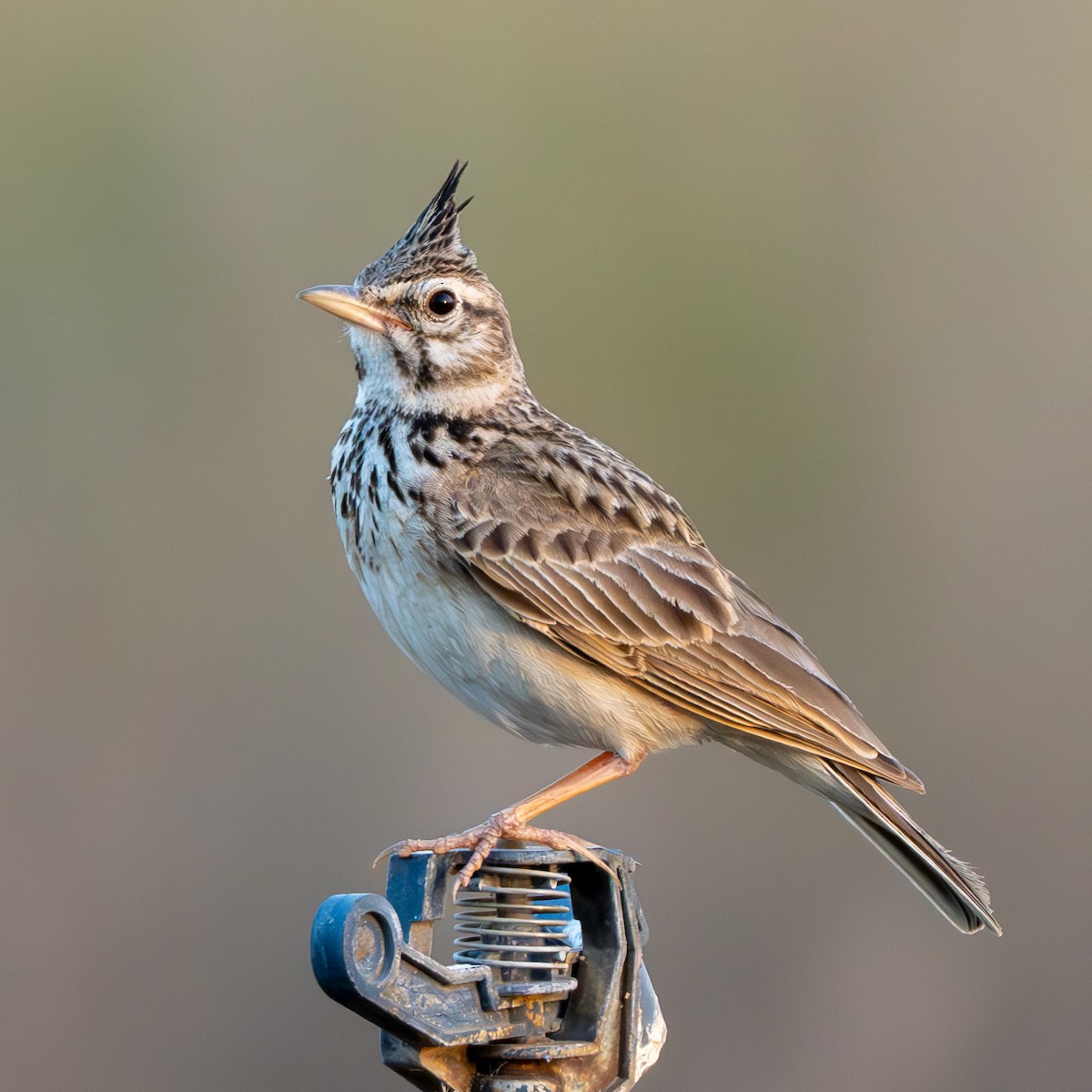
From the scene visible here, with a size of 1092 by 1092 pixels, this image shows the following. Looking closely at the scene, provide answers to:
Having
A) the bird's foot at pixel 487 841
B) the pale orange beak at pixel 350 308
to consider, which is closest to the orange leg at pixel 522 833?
the bird's foot at pixel 487 841

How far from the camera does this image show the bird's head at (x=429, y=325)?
525cm

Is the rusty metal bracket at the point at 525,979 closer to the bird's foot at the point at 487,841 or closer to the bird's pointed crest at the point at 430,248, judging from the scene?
the bird's foot at the point at 487,841

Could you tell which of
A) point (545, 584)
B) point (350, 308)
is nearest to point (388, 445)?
point (350, 308)

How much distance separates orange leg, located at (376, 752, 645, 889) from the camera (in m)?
3.62

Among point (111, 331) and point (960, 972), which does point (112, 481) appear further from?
point (960, 972)

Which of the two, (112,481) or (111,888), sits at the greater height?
(112,481)

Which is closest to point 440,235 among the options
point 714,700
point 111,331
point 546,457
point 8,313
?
point 546,457

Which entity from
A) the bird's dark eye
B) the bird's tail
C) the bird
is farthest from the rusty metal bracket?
the bird's dark eye

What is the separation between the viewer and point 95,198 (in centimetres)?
979

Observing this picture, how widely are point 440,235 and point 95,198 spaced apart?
500 cm

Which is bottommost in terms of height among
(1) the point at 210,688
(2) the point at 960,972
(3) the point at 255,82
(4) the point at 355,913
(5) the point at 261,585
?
(4) the point at 355,913

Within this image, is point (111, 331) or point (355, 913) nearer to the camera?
point (355, 913)

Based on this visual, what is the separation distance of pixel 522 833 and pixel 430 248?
2119 mm

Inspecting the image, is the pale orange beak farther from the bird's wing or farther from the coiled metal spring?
the coiled metal spring
